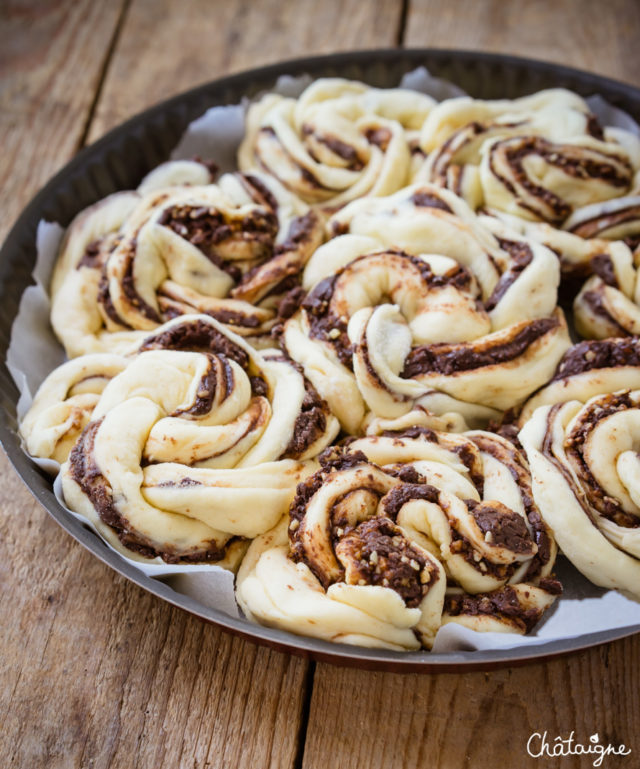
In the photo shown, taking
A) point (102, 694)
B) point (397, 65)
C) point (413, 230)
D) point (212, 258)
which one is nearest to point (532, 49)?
point (397, 65)

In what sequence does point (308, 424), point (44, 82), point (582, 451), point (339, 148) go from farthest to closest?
point (44, 82)
point (339, 148)
point (308, 424)
point (582, 451)

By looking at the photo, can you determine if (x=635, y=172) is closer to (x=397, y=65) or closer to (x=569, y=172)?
(x=569, y=172)

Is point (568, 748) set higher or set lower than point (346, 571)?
lower

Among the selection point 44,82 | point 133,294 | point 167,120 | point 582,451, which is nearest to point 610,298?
point 582,451

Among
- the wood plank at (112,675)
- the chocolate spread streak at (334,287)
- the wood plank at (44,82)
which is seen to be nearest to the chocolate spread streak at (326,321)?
the chocolate spread streak at (334,287)

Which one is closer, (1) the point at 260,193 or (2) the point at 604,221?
(2) the point at 604,221

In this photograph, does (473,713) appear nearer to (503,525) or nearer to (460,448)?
(503,525)

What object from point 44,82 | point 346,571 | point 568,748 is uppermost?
point 44,82
